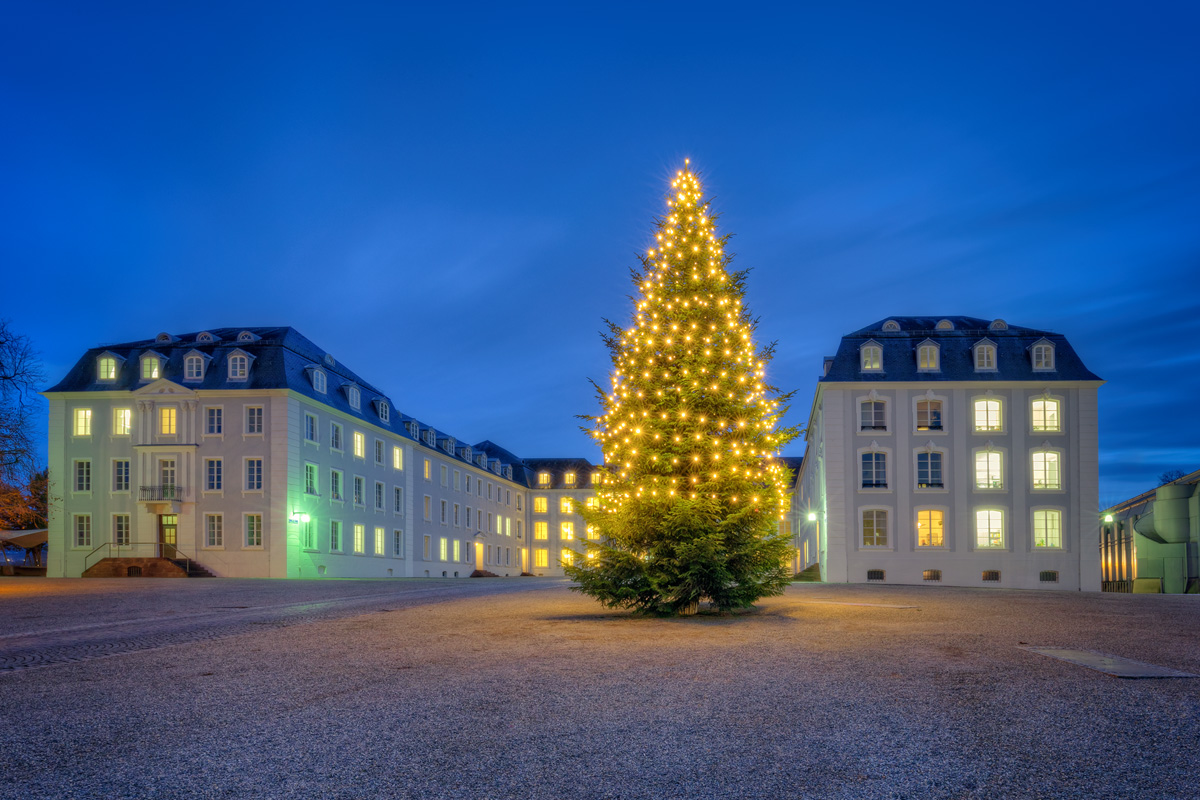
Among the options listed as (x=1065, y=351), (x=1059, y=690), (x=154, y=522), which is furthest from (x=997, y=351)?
(x=154, y=522)

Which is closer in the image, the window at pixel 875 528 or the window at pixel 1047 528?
the window at pixel 1047 528

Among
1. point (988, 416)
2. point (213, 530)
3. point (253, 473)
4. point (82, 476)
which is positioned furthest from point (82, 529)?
point (988, 416)

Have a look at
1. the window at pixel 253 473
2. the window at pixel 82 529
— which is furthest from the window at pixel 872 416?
the window at pixel 82 529

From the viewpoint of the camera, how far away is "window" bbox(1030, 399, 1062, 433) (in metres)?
35.9

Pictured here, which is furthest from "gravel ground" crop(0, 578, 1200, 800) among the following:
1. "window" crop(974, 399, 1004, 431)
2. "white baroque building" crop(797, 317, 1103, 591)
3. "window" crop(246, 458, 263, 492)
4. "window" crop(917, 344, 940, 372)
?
"window" crop(246, 458, 263, 492)

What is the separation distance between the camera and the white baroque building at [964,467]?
1391 inches

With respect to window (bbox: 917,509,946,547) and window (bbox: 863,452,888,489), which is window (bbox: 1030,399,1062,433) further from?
window (bbox: 863,452,888,489)

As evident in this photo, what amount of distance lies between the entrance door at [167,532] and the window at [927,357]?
109ft

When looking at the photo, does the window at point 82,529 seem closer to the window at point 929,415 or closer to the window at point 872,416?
the window at point 872,416

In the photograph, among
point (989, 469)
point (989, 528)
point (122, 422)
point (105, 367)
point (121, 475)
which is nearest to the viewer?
point (989, 528)

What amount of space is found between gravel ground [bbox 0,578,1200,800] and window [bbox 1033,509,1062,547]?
25606mm

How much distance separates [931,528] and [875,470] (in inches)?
124

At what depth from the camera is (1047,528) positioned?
35.6m

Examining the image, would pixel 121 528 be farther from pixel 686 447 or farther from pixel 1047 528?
pixel 1047 528
